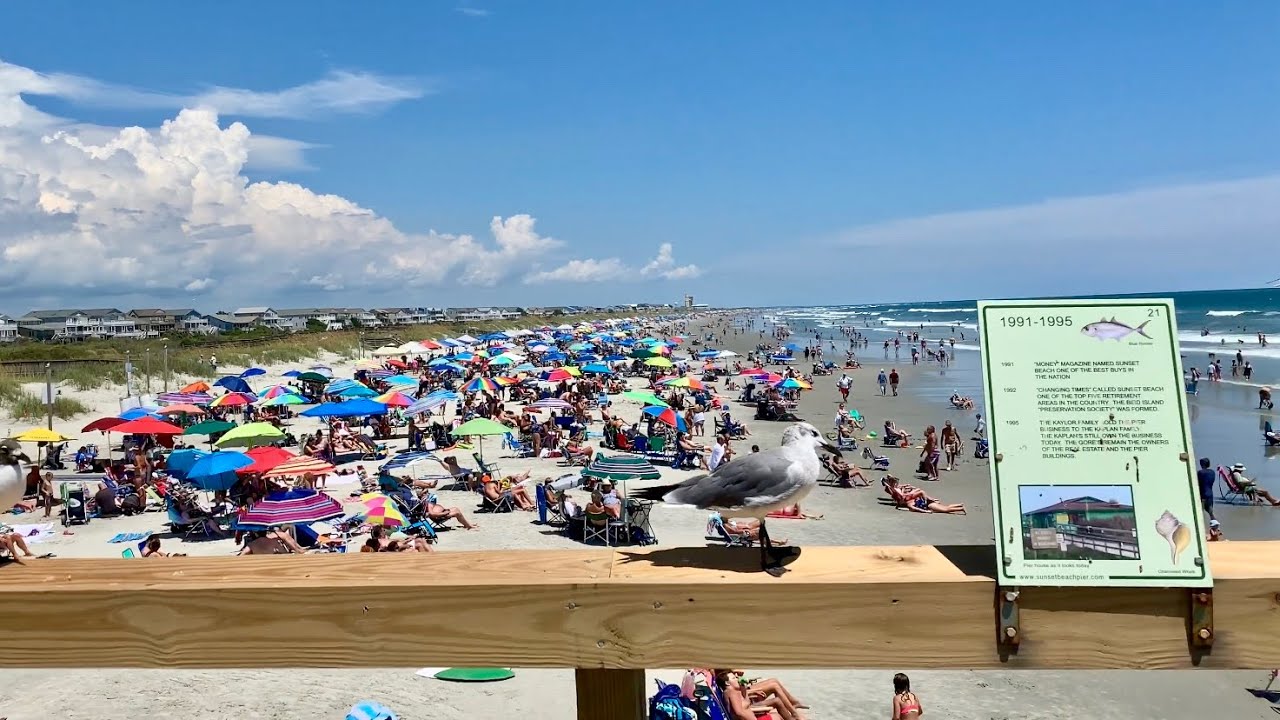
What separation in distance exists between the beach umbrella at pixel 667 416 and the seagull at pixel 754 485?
1756 centimetres

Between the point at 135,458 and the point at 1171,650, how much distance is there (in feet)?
66.1

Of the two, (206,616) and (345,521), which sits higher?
(206,616)

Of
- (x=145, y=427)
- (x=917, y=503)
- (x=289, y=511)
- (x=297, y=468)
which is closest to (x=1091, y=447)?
(x=289, y=511)

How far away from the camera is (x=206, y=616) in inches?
61.6

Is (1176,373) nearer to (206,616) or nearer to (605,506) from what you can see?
(206,616)

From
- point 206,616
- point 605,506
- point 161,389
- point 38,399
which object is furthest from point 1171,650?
point 161,389

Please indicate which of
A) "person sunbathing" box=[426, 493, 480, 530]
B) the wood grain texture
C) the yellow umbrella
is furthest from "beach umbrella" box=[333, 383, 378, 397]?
the wood grain texture

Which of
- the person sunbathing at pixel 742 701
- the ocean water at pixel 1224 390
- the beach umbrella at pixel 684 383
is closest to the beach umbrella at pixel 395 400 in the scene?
the beach umbrella at pixel 684 383

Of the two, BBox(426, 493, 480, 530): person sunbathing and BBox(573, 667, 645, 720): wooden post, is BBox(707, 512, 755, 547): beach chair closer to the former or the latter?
BBox(426, 493, 480, 530): person sunbathing

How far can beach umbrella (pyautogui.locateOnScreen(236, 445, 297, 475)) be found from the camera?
12852 mm

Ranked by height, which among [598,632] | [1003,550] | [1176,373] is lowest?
[598,632]

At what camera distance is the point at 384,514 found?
11.9 metres

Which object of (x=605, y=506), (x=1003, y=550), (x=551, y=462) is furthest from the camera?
(x=551, y=462)

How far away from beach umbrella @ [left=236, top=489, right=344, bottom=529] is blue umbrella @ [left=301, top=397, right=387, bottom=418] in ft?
24.4
